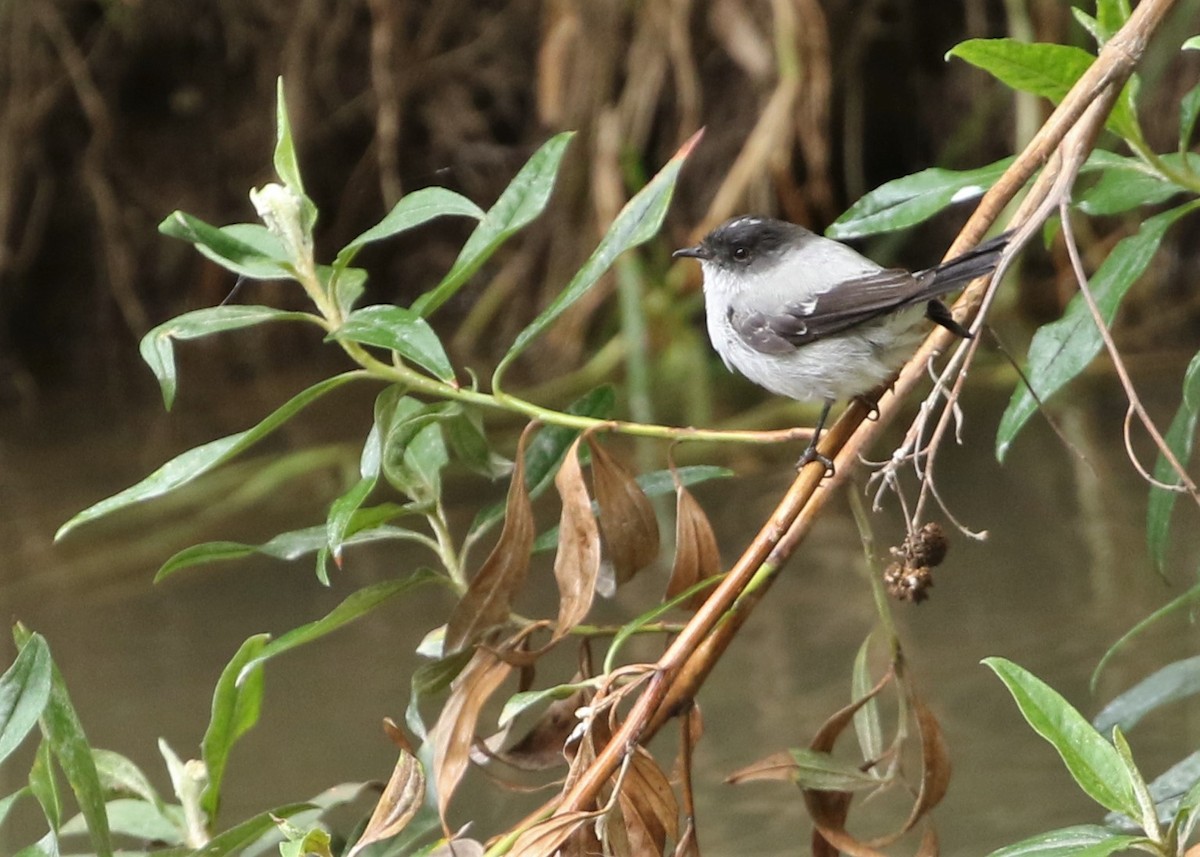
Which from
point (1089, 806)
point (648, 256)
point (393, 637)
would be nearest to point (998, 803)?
point (1089, 806)

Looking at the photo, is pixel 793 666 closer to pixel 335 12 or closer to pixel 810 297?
pixel 810 297

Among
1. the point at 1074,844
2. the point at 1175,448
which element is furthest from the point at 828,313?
the point at 1074,844

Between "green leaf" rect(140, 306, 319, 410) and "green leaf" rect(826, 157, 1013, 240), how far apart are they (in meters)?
0.66

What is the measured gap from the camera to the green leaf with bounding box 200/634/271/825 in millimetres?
1668

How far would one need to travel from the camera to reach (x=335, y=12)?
5.75 m

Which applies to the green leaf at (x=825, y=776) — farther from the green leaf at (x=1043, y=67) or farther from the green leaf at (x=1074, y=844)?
the green leaf at (x=1043, y=67)

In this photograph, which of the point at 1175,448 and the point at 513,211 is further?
the point at 1175,448

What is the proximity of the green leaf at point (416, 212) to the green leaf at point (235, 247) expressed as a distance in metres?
0.07

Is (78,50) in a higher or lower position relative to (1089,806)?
higher

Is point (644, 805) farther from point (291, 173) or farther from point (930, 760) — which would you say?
point (291, 173)

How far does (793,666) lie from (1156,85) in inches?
122

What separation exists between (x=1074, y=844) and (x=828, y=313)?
811mm

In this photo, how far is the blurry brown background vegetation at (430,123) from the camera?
4930 millimetres

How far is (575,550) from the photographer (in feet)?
5.09
